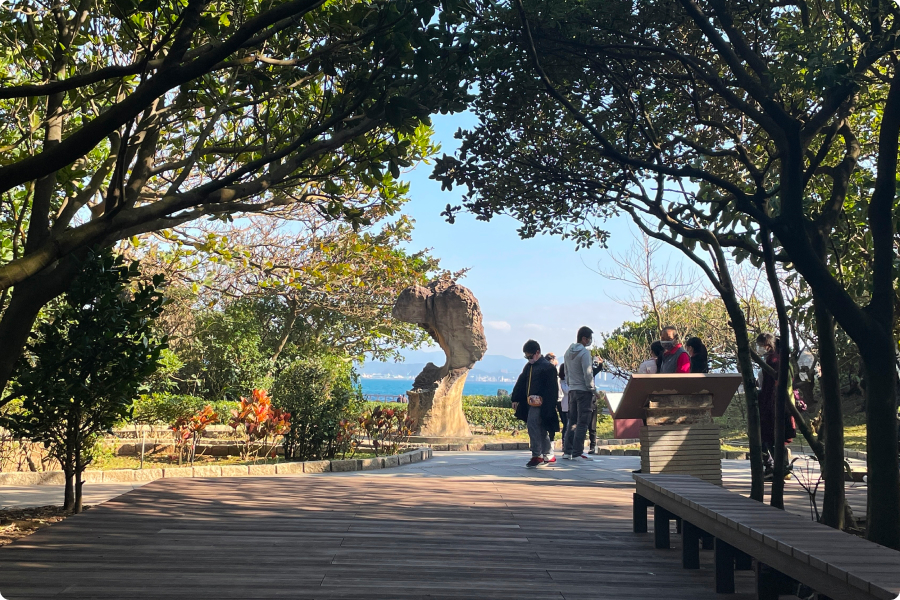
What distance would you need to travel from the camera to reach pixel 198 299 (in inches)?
871

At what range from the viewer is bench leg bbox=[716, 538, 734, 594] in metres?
3.97

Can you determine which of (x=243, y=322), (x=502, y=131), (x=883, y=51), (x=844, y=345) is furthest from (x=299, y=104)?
(x=243, y=322)

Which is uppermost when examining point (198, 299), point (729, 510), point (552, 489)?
point (198, 299)

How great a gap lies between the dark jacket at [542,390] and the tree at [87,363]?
19.7 feet

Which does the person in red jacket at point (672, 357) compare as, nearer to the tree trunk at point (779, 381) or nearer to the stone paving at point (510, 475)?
the stone paving at point (510, 475)

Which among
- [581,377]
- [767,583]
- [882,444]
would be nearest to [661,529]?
[767,583]

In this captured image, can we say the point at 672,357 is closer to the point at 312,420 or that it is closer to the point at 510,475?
the point at 510,475

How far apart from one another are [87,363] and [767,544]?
5473 mm

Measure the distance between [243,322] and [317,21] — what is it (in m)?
15.3

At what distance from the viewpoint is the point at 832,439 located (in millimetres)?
5199

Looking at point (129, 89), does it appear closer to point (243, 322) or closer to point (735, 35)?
point (735, 35)

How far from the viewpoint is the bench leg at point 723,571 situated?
3.97 metres

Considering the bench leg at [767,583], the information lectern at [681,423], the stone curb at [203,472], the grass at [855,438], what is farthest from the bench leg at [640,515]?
the grass at [855,438]

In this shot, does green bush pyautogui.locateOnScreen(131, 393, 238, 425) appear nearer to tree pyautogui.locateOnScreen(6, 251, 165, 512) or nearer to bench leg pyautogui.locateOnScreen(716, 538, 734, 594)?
tree pyautogui.locateOnScreen(6, 251, 165, 512)
